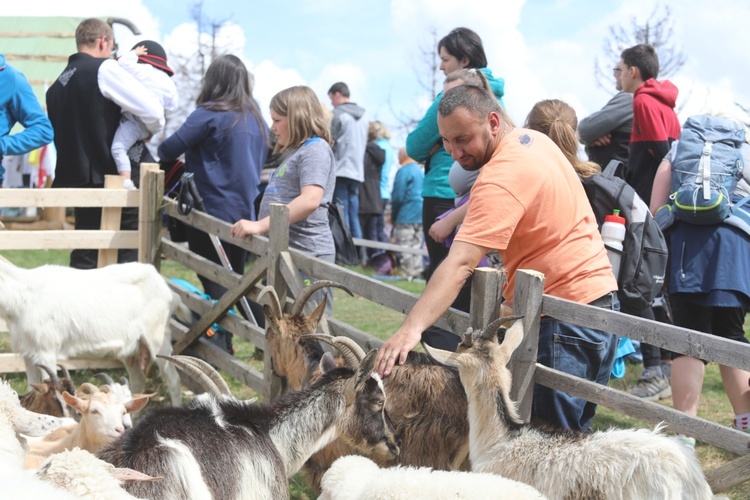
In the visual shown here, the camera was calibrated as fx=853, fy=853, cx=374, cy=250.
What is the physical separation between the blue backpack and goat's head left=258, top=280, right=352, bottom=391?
7.24 feet

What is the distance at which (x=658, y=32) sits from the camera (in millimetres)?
19375

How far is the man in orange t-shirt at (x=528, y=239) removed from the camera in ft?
11.7

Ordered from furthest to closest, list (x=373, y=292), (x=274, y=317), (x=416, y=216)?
(x=416, y=216) < (x=274, y=317) < (x=373, y=292)

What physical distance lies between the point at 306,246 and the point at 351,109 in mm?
6915

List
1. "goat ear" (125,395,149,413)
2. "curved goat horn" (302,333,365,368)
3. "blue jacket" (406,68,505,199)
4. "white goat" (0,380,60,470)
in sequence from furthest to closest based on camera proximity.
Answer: "blue jacket" (406,68,505,199) < "goat ear" (125,395,149,413) < "curved goat horn" (302,333,365,368) < "white goat" (0,380,60,470)

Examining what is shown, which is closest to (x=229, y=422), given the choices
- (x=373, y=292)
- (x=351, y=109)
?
(x=373, y=292)

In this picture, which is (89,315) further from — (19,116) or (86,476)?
(86,476)

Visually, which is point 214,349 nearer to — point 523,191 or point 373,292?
point 373,292

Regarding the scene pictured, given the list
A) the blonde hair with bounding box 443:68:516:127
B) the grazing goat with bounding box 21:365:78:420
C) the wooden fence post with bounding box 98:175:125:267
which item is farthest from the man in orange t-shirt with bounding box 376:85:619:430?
the wooden fence post with bounding box 98:175:125:267

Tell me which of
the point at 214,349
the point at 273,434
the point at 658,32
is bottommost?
the point at 214,349

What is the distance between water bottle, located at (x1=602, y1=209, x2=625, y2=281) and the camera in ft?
14.0

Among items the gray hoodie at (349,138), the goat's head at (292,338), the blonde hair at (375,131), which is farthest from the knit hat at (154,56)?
the blonde hair at (375,131)

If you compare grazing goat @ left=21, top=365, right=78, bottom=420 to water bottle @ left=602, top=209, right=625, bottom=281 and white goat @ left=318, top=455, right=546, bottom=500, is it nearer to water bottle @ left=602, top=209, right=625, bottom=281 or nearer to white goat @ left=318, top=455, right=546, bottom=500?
white goat @ left=318, top=455, right=546, bottom=500

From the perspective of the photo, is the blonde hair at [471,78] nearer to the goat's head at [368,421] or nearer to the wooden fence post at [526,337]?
the wooden fence post at [526,337]
